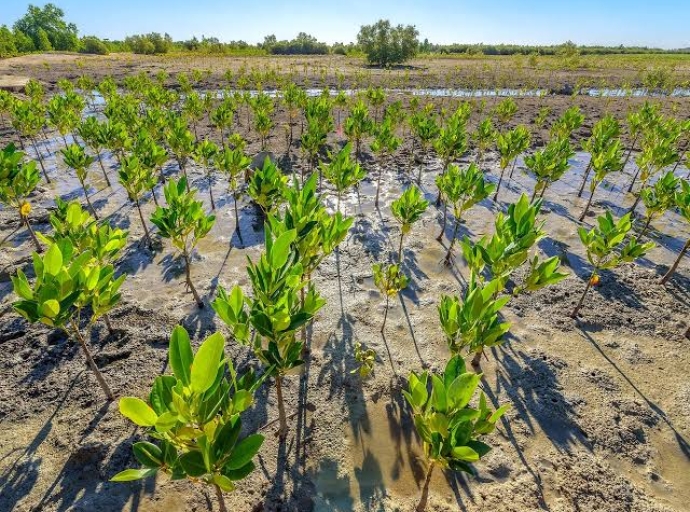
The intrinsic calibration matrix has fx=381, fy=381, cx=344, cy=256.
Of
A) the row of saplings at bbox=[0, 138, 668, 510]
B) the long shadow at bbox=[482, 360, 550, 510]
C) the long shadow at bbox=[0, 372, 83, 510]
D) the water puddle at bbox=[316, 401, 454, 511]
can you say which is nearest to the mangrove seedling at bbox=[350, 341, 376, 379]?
the row of saplings at bbox=[0, 138, 668, 510]

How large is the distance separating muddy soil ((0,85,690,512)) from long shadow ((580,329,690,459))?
2 cm

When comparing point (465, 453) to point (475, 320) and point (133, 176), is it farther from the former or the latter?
point (133, 176)

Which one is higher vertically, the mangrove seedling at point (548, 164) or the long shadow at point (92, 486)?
the mangrove seedling at point (548, 164)

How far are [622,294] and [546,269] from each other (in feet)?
14.4

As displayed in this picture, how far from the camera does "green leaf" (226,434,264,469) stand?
7.50 feet

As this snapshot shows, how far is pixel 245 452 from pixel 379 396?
337 centimetres

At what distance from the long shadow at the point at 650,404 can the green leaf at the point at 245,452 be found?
5.36m

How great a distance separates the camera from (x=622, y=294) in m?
7.50

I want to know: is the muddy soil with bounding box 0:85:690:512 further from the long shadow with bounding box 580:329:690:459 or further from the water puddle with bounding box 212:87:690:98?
the water puddle with bounding box 212:87:690:98

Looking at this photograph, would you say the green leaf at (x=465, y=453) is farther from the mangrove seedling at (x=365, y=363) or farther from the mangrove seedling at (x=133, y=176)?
the mangrove seedling at (x=133, y=176)

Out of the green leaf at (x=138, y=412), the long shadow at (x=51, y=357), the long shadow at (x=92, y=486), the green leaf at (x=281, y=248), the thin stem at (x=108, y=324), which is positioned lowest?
the long shadow at (x=92, y=486)

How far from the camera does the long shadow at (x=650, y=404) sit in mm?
4719

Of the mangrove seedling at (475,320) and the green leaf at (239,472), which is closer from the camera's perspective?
the green leaf at (239,472)

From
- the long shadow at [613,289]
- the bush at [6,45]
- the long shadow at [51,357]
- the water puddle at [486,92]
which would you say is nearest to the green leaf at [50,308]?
the long shadow at [51,357]
